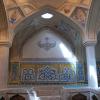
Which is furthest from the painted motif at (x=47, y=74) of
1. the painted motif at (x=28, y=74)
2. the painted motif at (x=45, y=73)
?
the painted motif at (x=28, y=74)

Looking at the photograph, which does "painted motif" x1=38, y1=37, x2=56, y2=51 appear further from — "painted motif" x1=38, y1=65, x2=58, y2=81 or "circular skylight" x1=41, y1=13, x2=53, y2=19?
"circular skylight" x1=41, y1=13, x2=53, y2=19

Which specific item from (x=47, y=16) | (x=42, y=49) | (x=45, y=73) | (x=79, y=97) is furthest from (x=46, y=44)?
(x=79, y=97)

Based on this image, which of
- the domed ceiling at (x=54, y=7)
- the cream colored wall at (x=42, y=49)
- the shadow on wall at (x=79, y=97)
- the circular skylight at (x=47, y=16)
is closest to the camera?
the shadow on wall at (x=79, y=97)

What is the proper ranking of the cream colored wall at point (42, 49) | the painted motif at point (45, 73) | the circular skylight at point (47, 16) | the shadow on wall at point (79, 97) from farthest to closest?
the cream colored wall at point (42, 49) → the painted motif at point (45, 73) → the circular skylight at point (47, 16) → the shadow on wall at point (79, 97)

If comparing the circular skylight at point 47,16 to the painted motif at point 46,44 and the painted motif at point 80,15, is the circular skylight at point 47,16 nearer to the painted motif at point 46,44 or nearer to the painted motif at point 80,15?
the painted motif at point 80,15

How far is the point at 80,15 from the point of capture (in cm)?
1272

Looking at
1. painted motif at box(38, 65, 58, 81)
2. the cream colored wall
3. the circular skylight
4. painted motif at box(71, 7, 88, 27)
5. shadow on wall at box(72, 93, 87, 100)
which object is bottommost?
shadow on wall at box(72, 93, 87, 100)

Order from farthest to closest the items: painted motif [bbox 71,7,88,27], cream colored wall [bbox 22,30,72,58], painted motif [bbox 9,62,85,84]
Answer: cream colored wall [bbox 22,30,72,58], painted motif [bbox 9,62,85,84], painted motif [bbox 71,7,88,27]

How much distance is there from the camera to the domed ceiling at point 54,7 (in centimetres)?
1237

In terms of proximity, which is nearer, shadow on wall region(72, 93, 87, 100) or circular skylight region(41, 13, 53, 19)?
shadow on wall region(72, 93, 87, 100)

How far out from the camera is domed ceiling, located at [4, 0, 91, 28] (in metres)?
12.4

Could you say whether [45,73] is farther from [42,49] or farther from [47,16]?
[47,16]

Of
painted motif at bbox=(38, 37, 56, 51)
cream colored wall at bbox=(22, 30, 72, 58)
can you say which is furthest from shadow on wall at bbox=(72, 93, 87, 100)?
painted motif at bbox=(38, 37, 56, 51)

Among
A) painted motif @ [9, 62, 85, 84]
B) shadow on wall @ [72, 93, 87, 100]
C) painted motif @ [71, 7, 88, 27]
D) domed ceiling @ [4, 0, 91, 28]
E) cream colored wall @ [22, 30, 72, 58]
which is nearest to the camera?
shadow on wall @ [72, 93, 87, 100]
